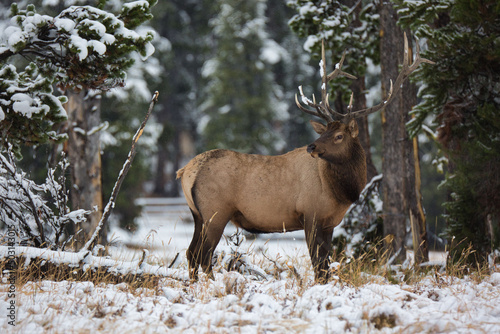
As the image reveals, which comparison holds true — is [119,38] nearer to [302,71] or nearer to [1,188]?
[1,188]

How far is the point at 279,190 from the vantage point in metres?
5.83

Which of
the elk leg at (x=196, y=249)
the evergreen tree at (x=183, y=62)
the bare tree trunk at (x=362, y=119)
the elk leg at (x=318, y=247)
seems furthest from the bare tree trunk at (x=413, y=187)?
the evergreen tree at (x=183, y=62)

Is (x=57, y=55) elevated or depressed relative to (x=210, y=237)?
elevated

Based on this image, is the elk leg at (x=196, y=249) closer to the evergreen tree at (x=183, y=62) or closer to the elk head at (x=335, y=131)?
the elk head at (x=335, y=131)

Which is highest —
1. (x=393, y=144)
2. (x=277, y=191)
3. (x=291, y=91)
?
(x=393, y=144)

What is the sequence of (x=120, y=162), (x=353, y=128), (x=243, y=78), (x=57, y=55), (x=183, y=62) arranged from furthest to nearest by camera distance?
(x=183, y=62) → (x=243, y=78) → (x=120, y=162) → (x=353, y=128) → (x=57, y=55)

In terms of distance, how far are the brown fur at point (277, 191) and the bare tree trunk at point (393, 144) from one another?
220 centimetres

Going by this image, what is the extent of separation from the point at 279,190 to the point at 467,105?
2.88 metres

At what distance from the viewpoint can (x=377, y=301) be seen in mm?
4062

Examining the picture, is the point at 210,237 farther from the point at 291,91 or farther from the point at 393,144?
the point at 291,91

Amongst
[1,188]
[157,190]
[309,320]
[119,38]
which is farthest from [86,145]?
[157,190]

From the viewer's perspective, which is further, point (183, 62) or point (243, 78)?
point (183, 62)

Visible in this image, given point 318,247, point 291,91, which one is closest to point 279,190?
point 318,247

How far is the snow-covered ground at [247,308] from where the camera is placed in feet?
11.6
